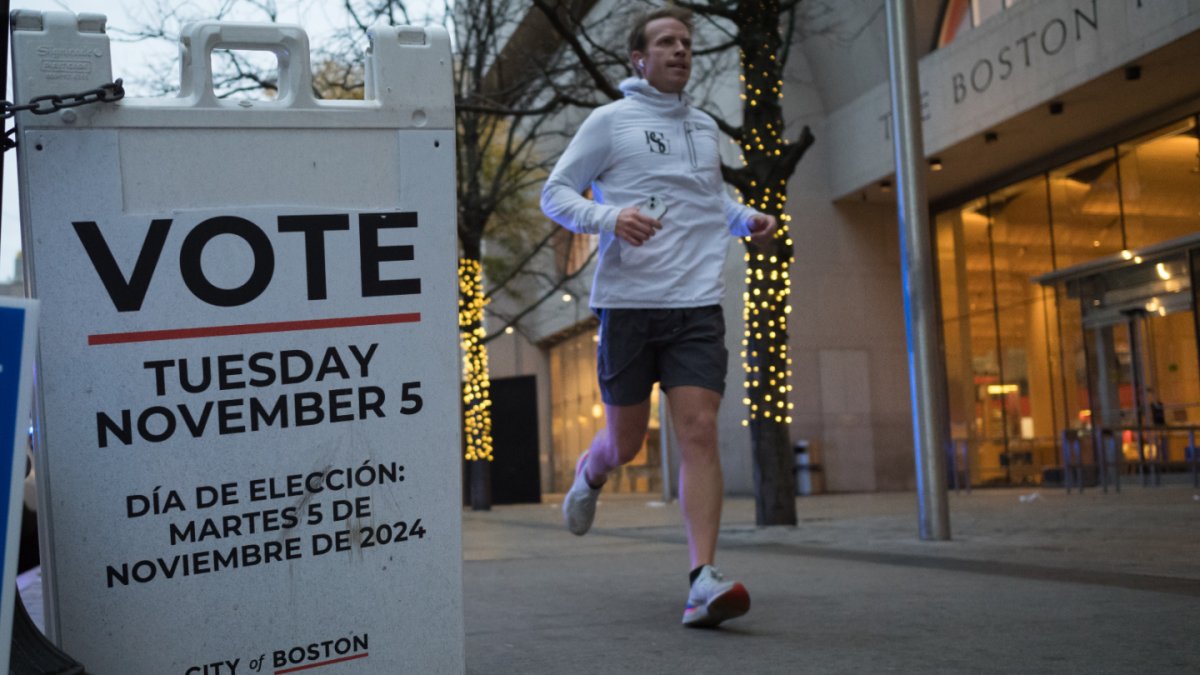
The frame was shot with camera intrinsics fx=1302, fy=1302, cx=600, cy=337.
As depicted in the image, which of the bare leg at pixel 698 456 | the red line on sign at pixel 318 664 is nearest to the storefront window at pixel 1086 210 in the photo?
the bare leg at pixel 698 456

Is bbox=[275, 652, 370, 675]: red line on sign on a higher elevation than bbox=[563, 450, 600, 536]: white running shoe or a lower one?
lower

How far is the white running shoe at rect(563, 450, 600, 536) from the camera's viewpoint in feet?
16.2

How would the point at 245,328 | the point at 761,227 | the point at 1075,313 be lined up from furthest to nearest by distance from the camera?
the point at 1075,313 < the point at 761,227 < the point at 245,328

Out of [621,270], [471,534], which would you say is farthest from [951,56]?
[621,270]

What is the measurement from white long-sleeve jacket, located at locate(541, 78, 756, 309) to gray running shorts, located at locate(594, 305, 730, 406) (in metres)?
0.04

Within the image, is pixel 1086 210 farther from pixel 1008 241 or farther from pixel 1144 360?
pixel 1144 360

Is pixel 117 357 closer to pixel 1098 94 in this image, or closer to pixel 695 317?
pixel 695 317

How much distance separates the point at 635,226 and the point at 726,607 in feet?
3.86

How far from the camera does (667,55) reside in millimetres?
4512

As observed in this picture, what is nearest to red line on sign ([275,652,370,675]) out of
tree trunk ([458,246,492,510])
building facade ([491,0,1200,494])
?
building facade ([491,0,1200,494])

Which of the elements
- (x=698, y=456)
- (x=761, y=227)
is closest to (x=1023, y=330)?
(x=761, y=227)

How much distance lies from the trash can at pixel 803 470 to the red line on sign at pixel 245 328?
66.6 feet

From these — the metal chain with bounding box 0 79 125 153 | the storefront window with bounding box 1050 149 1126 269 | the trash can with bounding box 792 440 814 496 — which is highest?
the storefront window with bounding box 1050 149 1126 269

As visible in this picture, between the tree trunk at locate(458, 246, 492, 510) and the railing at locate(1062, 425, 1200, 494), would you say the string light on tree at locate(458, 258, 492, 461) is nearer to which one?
the tree trunk at locate(458, 246, 492, 510)
